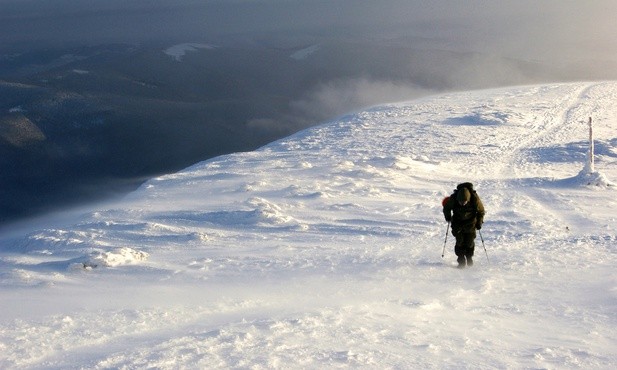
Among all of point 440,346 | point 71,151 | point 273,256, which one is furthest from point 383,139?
point 71,151

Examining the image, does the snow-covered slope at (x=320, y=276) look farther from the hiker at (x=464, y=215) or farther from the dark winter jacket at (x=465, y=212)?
the dark winter jacket at (x=465, y=212)

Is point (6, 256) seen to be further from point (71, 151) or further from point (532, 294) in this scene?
point (71, 151)

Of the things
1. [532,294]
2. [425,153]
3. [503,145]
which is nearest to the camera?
[532,294]

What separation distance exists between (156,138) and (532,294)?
108 m

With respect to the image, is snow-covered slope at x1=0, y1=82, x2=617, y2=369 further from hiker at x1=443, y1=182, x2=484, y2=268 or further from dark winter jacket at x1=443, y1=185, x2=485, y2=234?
dark winter jacket at x1=443, y1=185, x2=485, y2=234

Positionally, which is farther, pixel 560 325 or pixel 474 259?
pixel 474 259

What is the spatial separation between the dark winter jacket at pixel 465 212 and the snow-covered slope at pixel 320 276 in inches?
26.2

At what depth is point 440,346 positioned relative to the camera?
21.2 ft

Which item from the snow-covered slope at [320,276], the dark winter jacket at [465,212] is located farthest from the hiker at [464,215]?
the snow-covered slope at [320,276]

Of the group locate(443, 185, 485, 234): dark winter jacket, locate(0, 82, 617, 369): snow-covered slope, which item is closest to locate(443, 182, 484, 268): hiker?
locate(443, 185, 485, 234): dark winter jacket

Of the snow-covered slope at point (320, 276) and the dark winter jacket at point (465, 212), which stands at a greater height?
the dark winter jacket at point (465, 212)

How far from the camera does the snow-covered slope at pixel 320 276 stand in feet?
21.3

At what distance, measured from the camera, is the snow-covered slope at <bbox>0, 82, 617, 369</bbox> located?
6504 millimetres

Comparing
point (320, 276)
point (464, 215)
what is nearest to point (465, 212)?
point (464, 215)
